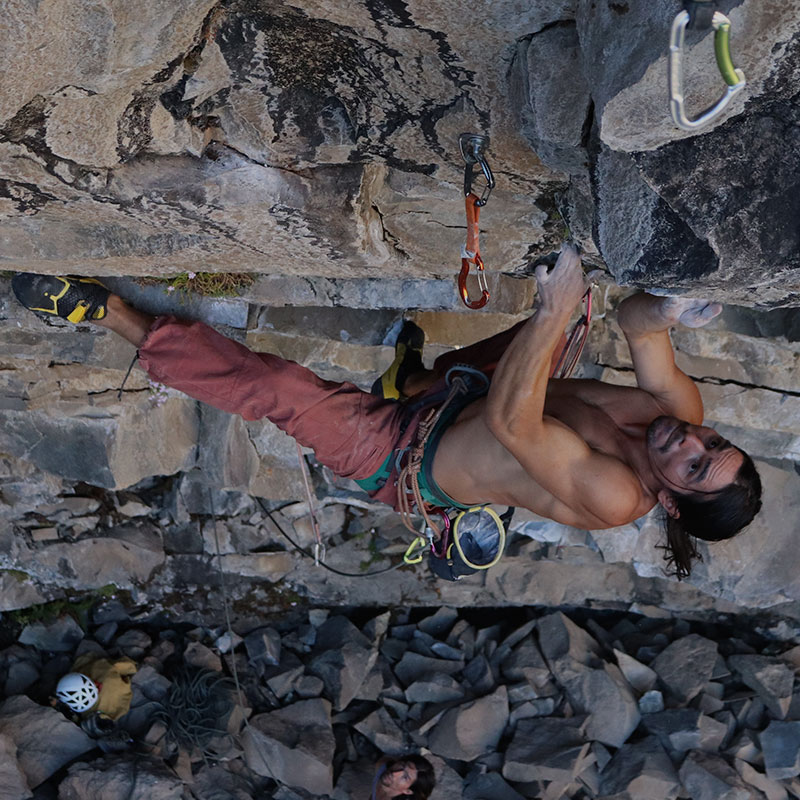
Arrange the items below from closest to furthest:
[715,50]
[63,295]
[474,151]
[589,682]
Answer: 1. [715,50]
2. [474,151]
3. [63,295]
4. [589,682]

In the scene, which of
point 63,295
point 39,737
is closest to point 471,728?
point 39,737

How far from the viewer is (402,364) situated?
11.5 ft

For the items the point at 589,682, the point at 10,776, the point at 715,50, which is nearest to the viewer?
the point at 715,50

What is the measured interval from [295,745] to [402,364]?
12.2 feet

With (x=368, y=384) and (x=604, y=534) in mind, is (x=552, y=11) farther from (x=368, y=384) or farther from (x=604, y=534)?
(x=604, y=534)

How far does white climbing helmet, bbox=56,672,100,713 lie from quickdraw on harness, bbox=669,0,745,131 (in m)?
5.86

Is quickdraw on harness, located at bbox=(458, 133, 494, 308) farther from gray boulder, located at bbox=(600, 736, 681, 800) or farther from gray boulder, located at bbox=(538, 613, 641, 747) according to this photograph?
gray boulder, located at bbox=(600, 736, 681, 800)

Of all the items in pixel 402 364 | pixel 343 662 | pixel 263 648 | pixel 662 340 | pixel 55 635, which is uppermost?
pixel 662 340

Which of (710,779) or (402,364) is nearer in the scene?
(402,364)

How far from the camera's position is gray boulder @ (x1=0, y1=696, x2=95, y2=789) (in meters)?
5.48

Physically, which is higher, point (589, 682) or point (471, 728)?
point (589, 682)

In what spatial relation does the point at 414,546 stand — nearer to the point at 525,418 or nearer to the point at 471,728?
the point at 525,418

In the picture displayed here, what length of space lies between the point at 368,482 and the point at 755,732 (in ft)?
15.2

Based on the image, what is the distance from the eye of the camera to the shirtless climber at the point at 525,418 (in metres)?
2.15
